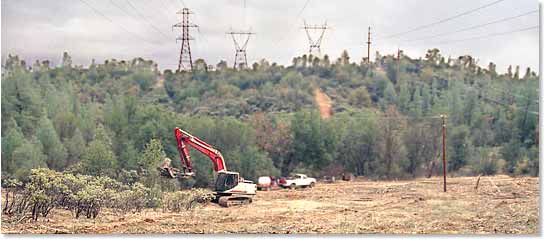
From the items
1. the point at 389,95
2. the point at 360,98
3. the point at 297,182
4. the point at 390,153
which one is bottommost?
the point at 297,182

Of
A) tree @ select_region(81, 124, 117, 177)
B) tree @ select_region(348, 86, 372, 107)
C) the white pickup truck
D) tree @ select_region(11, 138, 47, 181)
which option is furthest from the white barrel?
tree @ select_region(348, 86, 372, 107)

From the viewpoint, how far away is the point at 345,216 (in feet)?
53.7

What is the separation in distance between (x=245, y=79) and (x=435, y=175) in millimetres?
18876

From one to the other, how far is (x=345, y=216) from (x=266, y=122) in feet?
53.3

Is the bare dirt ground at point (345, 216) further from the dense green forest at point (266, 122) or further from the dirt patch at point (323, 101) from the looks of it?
the dirt patch at point (323, 101)

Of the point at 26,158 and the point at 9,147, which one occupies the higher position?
the point at 9,147

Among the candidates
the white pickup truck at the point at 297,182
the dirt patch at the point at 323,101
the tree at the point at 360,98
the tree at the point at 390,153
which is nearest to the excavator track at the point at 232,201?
the white pickup truck at the point at 297,182

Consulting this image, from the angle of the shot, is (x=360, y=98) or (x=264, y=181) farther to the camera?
(x=360, y=98)

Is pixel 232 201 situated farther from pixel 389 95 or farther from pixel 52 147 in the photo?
pixel 389 95

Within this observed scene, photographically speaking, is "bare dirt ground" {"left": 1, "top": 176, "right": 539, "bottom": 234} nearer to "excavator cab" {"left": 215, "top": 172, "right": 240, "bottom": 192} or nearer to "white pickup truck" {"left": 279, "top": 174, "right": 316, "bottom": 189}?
"excavator cab" {"left": 215, "top": 172, "right": 240, "bottom": 192}

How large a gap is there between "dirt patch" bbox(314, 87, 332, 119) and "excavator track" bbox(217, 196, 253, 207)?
21.1m

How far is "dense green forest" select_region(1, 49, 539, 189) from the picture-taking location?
83.1 feet

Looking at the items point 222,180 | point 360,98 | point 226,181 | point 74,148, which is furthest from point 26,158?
point 360,98

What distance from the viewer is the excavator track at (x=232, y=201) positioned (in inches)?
756
